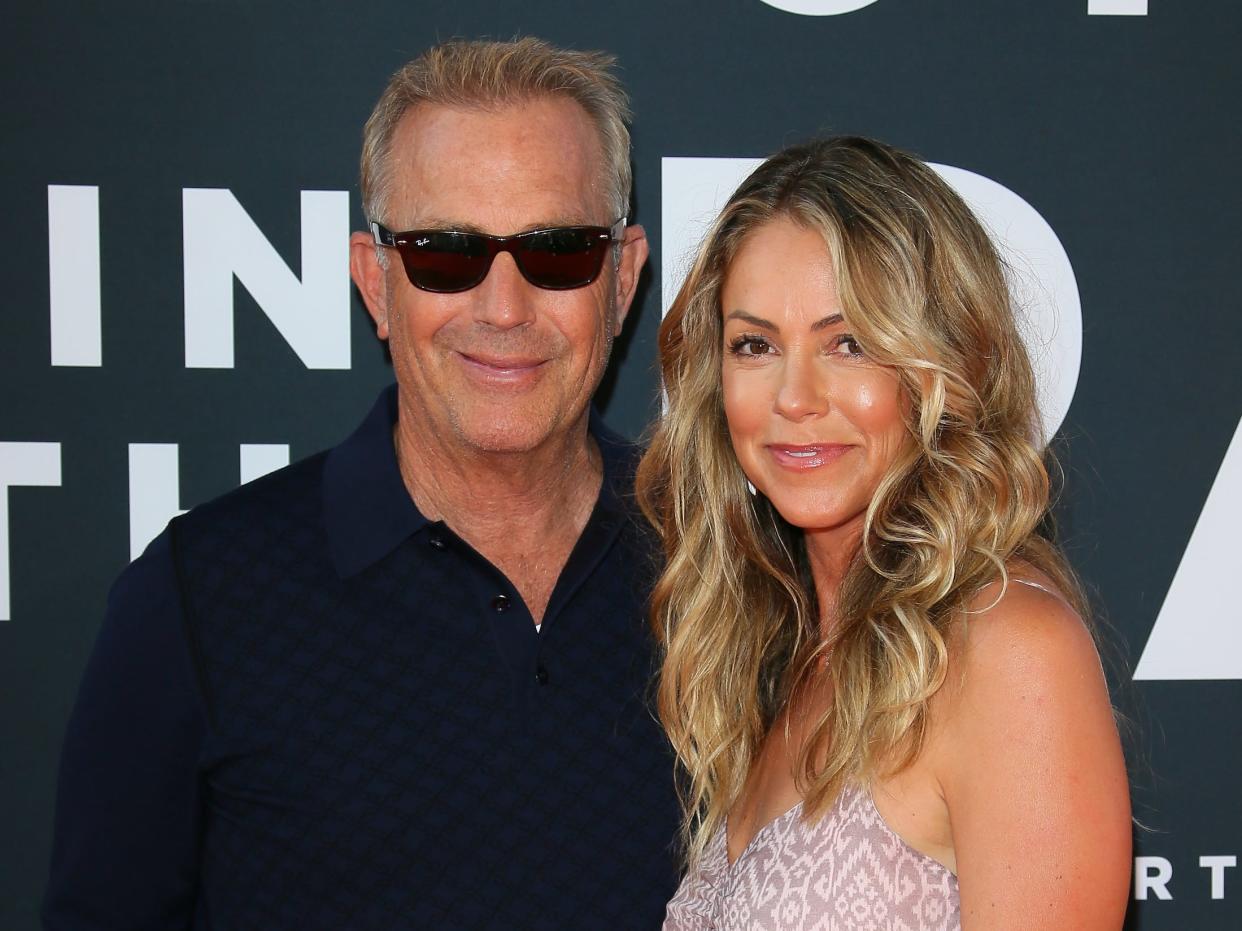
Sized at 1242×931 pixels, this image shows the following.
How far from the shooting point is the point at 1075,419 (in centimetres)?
264

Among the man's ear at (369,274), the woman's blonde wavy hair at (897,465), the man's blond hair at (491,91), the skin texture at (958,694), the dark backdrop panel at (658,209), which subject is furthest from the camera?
the dark backdrop panel at (658,209)

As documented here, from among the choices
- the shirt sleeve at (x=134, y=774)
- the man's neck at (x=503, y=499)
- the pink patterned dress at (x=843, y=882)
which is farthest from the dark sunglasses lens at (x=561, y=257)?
the pink patterned dress at (x=843, y=882)

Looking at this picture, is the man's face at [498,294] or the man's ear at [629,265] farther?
the man's ear at [629,265]

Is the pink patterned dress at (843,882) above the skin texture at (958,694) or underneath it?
underneath

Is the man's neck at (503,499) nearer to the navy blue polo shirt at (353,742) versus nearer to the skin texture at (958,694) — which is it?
the navy blue polo shirt at (353,742)

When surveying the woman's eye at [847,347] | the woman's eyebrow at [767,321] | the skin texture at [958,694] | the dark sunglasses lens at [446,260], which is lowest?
the skin texture at [958,694]

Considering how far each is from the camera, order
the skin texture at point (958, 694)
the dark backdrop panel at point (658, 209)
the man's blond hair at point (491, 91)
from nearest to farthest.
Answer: the skin texture at point (958, 694) → the man's blond hair at point (491, 91) → the dark backdrop panel at point (658, 209)

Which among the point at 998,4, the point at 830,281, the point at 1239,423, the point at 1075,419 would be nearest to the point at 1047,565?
the point at 830,281

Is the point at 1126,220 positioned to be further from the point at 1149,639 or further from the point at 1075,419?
the point at 1149,639

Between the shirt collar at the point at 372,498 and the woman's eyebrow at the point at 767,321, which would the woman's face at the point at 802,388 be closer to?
the woman's eyebrow at the point at 767,321

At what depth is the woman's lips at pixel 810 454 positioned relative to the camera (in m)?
1.79

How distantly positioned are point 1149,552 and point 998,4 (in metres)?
1.17

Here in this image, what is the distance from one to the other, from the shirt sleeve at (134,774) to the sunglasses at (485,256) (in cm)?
60

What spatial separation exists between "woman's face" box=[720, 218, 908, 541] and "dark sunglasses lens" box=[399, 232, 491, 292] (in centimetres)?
43
